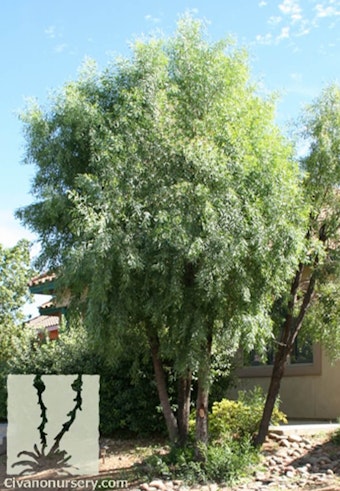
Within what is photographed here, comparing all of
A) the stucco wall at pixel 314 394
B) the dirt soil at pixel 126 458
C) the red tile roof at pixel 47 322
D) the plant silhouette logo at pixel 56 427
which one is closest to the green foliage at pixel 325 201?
the dirt soil at pixel 126 458

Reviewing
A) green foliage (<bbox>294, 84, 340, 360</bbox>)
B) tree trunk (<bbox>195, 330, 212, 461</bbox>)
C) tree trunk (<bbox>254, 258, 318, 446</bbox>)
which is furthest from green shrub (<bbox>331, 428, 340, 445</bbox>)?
tree trunk (<bbox>195, 330, 212, 461</bbox>)

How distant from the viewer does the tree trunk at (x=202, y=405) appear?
30.2 ft

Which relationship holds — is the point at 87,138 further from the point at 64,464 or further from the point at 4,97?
the point at 64,464

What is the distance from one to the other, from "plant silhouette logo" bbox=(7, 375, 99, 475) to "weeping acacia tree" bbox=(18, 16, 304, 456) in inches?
90.5

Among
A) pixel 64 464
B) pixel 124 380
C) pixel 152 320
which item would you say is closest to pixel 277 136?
pixel 152 320

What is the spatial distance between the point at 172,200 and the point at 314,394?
7186 mm

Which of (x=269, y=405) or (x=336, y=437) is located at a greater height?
(x=269, y=405)

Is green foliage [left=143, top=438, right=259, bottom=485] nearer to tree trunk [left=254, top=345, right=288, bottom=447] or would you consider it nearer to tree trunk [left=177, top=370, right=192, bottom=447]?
tree trunk [left=177, top=370, right=192, bottom=447]

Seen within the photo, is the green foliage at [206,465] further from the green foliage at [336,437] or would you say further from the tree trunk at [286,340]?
the green foliage at [336,437]

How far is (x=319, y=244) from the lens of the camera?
32.3 feet

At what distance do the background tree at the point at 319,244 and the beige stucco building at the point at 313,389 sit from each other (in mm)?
2891

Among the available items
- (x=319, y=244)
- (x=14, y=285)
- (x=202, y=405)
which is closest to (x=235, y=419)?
(x=202, y=405)

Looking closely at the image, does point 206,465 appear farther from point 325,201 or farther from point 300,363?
point 300,363

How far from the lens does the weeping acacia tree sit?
8.54 m
